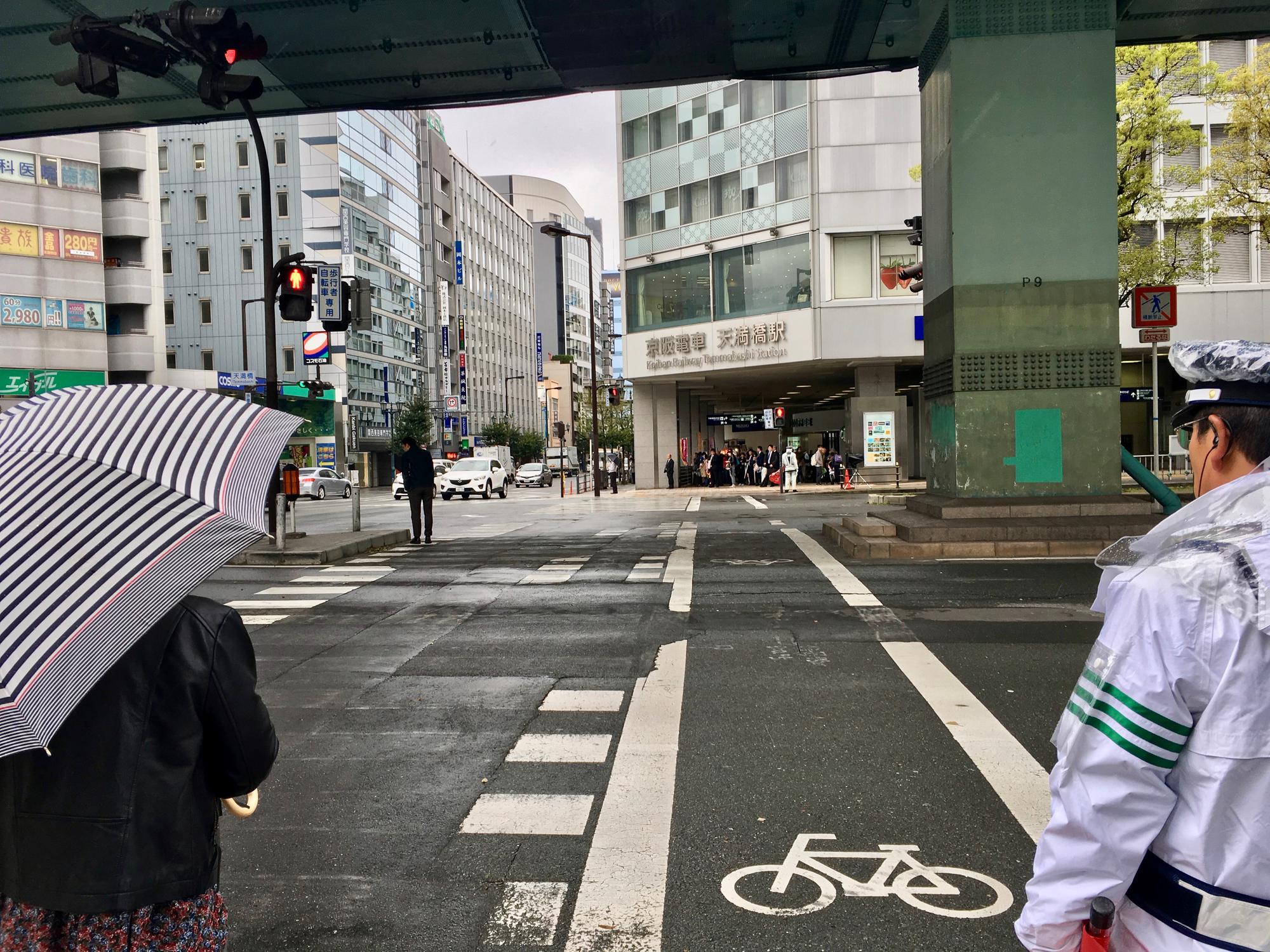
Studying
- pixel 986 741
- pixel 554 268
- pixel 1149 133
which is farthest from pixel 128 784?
pixel 554 268

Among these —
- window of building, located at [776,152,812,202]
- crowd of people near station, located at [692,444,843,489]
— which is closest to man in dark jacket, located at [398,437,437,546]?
window of building, located at [776,152,812,202]

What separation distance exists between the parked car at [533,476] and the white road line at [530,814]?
172 feet

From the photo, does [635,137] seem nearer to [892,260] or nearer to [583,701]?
[892,260]

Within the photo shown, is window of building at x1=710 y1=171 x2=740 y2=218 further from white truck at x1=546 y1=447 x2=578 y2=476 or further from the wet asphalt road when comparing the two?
the wet asphalt road

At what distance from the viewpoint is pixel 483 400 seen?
10506 centimetres

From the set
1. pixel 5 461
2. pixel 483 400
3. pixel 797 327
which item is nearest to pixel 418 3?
pixel 5 461

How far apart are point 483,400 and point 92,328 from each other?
54655mm

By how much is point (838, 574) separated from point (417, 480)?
819cm

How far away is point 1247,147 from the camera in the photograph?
24.0 meters

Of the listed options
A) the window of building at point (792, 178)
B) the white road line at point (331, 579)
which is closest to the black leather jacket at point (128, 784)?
the white road line at point (331, 579)

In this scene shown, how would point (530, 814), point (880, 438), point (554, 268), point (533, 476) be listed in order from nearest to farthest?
point (530, 814) < point (880, 438) < point (533, 476) < point (554, 268)

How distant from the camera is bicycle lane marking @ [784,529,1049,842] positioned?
15.0 feet

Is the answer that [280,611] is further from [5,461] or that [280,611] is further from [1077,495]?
[1077,495]

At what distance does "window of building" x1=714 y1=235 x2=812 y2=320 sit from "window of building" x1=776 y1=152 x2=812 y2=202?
1704mm
